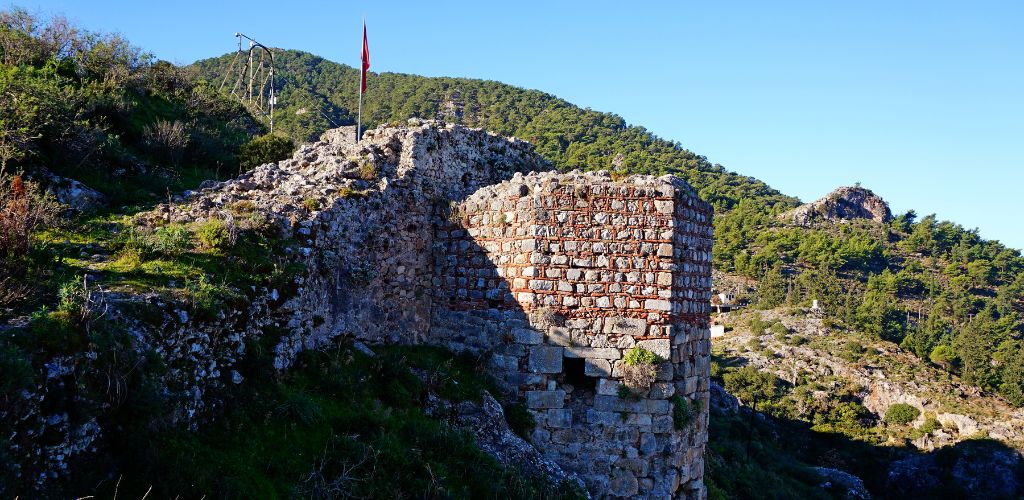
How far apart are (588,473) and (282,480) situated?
13.9ft

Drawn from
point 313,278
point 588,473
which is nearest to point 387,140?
point 313,278

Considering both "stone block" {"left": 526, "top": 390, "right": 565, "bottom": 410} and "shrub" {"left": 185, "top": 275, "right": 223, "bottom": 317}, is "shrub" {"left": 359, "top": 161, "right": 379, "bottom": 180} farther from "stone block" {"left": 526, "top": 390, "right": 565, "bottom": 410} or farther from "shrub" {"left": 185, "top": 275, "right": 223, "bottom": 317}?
"stone block" {"left": 526, "top": 390, "right": 565, "bottom": 410}

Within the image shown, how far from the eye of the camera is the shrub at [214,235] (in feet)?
23.9

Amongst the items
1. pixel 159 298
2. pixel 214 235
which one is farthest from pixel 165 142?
pixel 159 298

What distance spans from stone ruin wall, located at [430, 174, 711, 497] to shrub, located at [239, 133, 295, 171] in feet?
25.8

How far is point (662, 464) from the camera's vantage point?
8.58 metres

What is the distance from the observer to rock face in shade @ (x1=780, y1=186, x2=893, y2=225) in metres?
67.4

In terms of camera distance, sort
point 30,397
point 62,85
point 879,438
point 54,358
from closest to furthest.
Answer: point 30,397 → point 54,358 → point 62,85 → point 879,438

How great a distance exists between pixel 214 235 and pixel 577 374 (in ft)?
15.8

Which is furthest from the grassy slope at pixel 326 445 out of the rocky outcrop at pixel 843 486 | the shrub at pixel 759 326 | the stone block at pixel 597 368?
the shrub at pixel 759 326

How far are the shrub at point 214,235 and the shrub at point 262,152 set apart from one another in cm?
762

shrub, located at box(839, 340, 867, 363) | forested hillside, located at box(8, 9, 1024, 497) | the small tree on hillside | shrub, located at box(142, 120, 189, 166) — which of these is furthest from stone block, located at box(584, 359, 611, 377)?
the small tree on hillside

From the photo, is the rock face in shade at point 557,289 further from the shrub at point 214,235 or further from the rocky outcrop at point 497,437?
the shrub at point 214,235

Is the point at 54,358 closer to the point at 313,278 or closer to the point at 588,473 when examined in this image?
the point at 313,278
